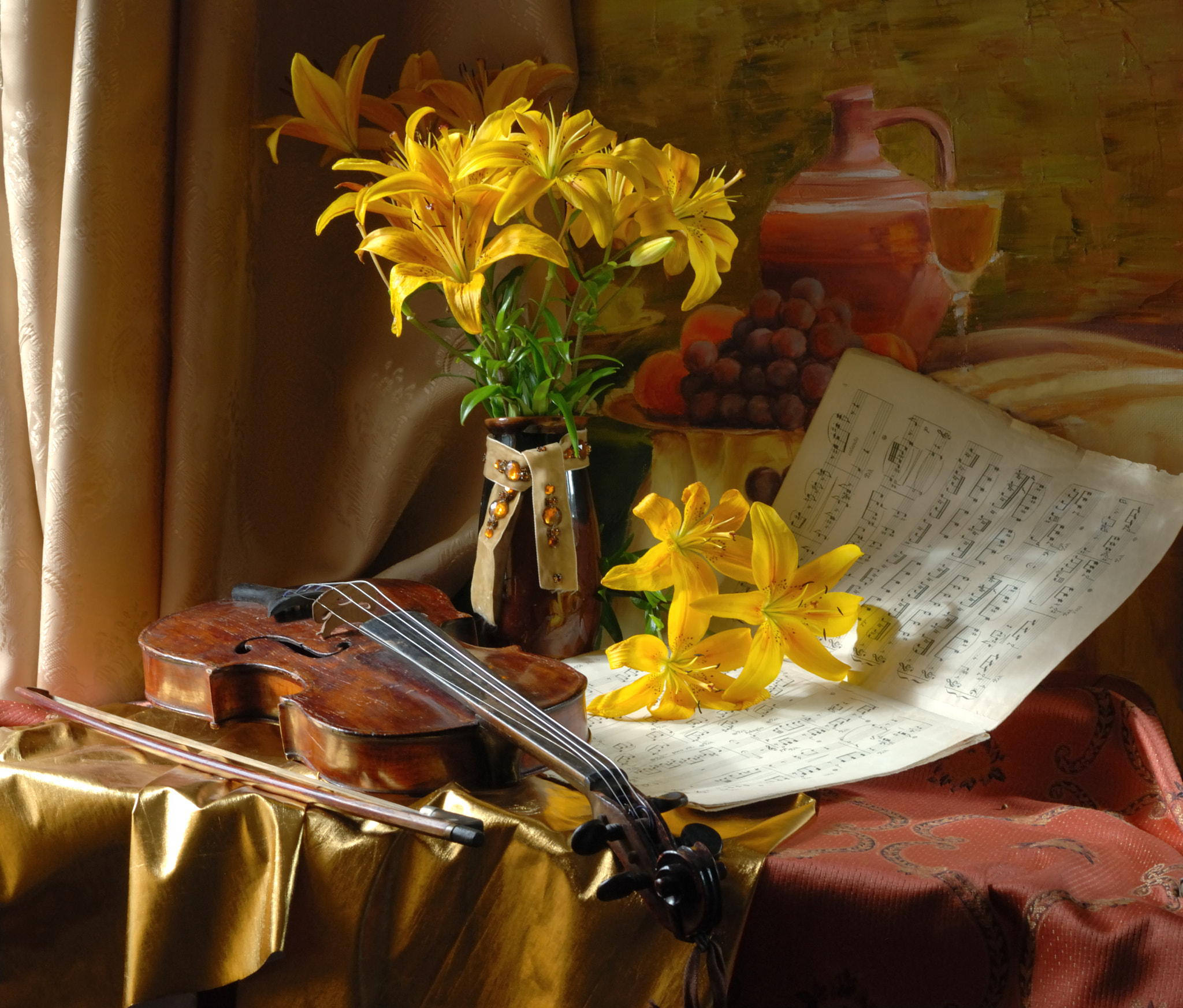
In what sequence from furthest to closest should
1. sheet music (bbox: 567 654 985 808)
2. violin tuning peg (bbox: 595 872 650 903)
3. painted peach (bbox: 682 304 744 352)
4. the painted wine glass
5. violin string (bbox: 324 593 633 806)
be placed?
painted peach (bbox: 682 304 744 352) → the painted wine glass → sheet music (bbox: 567 654 985 808) → violin string (bbox: 324 593 633 806) → violin tuning peg (bbox: 595 872 650 903)

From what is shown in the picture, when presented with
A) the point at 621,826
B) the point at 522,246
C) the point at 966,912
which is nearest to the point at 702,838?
the point at 621,826

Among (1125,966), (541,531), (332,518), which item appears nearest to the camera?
(1125,966)

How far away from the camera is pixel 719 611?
36.4 inches

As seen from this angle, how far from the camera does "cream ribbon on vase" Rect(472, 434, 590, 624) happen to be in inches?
39.7

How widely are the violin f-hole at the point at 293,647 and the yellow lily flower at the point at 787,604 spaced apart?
299 millimetres

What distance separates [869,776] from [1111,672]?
45 centimetres

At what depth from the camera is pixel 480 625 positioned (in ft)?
3.43

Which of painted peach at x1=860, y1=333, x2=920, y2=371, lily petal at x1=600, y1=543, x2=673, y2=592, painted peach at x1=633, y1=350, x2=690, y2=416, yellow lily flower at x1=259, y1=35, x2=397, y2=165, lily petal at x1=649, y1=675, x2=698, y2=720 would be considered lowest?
lily petal at x1=649, y1=675, x2=698, y2=720

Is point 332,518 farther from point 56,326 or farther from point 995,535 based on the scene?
point 995,535

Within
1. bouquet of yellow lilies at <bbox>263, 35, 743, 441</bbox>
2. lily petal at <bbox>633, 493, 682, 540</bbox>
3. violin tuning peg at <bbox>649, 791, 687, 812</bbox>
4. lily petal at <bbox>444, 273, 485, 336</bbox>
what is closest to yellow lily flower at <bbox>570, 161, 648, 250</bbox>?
bouquet of yellow lilies at <bbox>263, 35, 743, 441</bbox>

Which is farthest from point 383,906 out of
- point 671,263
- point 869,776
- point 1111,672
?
point 1111,672

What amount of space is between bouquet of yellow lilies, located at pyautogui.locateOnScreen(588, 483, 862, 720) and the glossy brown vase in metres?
0.11

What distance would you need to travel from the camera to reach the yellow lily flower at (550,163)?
0.87 metres

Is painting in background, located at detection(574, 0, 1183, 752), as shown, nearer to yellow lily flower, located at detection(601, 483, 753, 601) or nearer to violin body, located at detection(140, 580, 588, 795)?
yellow lily flower, located at detection(601, 483, 753, 601)
